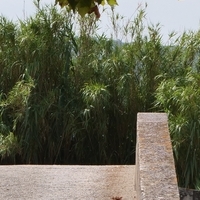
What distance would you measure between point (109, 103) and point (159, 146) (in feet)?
11.4

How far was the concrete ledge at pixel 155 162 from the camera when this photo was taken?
3.30 meters

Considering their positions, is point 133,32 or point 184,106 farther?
point 133,32

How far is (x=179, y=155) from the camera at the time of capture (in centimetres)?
654

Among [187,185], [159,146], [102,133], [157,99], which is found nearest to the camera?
[159,146]

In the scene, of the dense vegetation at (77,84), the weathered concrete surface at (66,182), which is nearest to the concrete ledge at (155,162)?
the weathered concrete surface at (66,182)

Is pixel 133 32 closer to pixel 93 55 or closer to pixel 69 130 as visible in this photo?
pixel 93 55

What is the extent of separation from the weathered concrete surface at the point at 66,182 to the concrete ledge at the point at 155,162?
615mm

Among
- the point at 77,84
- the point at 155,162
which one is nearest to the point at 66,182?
the point at 155,162

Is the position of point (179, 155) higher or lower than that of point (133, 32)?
lower

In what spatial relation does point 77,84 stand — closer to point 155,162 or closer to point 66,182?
point 66,182

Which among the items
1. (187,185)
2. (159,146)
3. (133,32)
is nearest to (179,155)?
(187,185)

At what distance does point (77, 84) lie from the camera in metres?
7.84

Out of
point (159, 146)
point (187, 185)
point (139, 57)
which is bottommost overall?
point (187, 185)

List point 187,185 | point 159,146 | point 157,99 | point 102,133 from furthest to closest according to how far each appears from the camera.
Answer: point 102,133 → point 157,99 → point 187,185 → point 159,146
